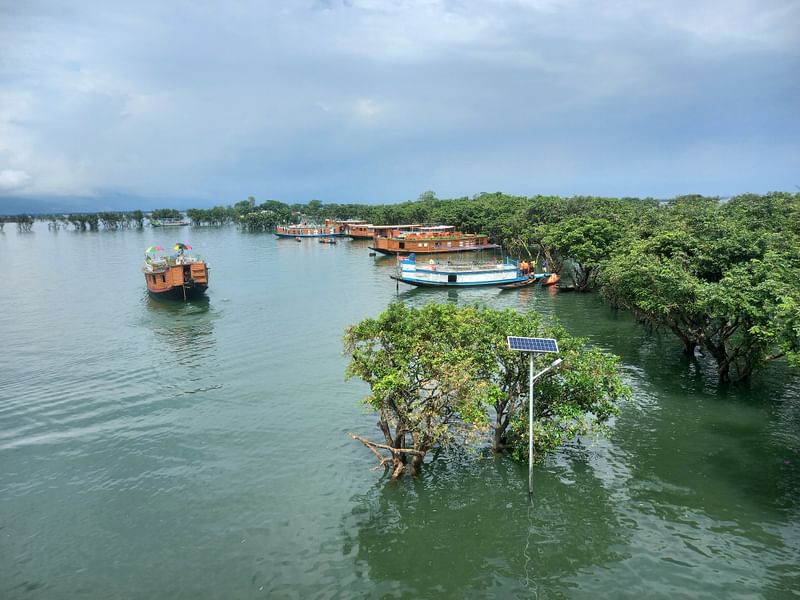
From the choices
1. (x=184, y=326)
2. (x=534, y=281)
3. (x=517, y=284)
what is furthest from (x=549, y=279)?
(x=184, y=326)

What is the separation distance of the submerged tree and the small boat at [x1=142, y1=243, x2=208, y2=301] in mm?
34268

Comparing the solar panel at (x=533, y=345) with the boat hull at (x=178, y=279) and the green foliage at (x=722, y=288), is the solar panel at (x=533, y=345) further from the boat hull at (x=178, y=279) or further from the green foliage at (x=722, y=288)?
the boat hull at (x=178, y=279)

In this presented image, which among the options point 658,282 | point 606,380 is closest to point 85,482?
point 606,380

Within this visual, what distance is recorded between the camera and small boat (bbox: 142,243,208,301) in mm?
44688

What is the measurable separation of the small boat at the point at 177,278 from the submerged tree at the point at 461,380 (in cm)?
3427

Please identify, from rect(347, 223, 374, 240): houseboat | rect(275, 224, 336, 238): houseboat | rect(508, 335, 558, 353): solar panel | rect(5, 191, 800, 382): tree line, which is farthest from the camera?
rect(275, 224, 336, 238): houseboat

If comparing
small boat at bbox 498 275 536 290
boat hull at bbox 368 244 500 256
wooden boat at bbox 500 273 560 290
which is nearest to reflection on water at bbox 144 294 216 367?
small boat at bbox 498 275 536 290

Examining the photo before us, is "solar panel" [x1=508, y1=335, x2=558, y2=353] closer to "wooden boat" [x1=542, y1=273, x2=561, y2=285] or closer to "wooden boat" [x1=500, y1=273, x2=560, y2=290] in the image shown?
"wooden boat" [x1=500, y1=273, x2=560, y2=290]

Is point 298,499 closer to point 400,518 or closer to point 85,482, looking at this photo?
point 400,518

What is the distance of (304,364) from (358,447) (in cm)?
1041

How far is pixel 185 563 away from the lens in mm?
12891

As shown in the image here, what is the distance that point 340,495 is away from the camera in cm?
1551

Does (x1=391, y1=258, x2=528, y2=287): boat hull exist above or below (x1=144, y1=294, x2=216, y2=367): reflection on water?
above

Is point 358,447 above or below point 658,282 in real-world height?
below
